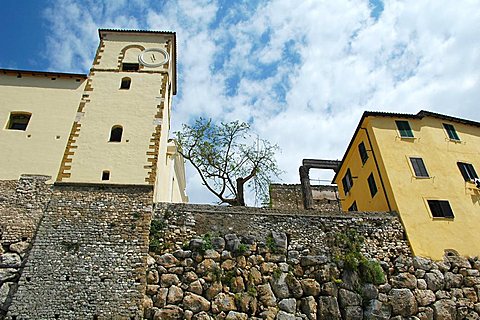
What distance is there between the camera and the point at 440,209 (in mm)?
15750

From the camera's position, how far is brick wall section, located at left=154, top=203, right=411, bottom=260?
1388 centimetres

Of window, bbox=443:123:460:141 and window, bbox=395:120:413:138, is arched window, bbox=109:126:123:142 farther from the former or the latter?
window, bbox=443:123:460:141

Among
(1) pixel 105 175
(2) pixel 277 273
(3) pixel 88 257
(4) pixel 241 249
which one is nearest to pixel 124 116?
(1) pixel 105 175

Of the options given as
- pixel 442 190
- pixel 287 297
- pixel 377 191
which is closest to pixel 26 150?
pixel 287 297

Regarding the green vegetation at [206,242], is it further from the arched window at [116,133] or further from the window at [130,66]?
the window at [130,66]

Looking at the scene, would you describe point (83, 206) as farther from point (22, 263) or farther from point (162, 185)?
point (162, 185)

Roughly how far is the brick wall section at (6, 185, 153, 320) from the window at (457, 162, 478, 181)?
1493cm

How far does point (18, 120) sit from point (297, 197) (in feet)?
65.0

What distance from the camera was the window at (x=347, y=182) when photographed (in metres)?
20.6

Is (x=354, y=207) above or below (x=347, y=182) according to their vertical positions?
below

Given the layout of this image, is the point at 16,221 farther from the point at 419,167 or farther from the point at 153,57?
the point at 419,167

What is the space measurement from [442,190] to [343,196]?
6.23 m

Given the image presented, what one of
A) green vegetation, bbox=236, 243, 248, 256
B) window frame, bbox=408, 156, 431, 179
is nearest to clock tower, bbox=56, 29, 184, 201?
green vegetation, bbox=236, 243, 248, 256

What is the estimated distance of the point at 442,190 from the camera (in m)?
16.4
